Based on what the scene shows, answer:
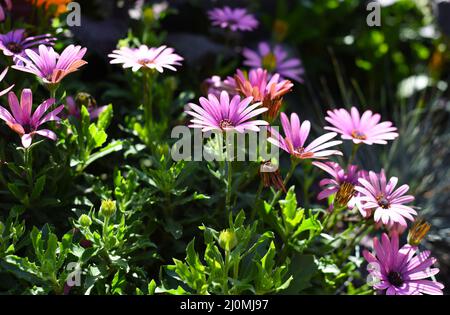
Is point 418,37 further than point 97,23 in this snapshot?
Yes

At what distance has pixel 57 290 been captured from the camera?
1354mm

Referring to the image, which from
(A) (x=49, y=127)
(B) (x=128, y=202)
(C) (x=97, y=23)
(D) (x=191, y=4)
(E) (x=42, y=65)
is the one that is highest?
(D) (x=191, y=4)

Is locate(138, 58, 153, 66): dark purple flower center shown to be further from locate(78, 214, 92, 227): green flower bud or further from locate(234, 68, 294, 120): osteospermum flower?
locate(78, 214, 92, 227): green flower bud

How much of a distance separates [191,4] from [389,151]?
1030mm

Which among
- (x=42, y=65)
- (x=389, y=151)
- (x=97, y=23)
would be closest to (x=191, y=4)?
(x=97, y=23)

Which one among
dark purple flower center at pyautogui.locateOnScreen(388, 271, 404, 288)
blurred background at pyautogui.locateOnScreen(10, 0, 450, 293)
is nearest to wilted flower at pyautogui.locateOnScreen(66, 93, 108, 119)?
blurred background at pyautogui.locateOnScreen(10, 0, 450, 293)

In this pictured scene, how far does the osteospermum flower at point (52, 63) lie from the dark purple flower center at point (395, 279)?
0.87 m

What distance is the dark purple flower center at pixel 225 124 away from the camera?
1.32 meters

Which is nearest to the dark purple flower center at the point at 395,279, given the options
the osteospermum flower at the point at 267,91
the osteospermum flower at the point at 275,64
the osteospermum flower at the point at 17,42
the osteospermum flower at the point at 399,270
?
the osteospermum flower at the point at 399,270

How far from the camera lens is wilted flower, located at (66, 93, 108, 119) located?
166 centimetres

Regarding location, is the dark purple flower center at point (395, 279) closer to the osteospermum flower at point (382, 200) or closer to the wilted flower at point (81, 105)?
the osteospermum flower at point (382, 200)

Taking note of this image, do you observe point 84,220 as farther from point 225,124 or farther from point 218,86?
point 218,86
